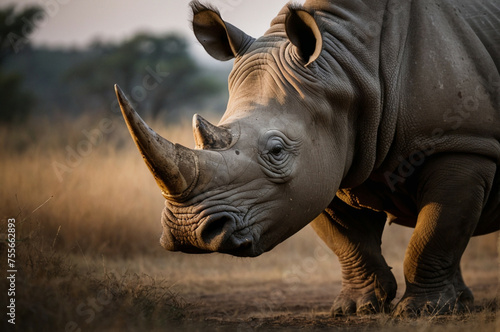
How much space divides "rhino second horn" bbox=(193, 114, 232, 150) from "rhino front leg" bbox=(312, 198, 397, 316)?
64.1 inches

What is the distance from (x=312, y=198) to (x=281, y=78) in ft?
2.66

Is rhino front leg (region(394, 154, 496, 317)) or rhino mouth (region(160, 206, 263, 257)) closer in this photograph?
rhino mouth (region(160, 206, 263, 257))

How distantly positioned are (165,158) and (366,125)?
5.15ft

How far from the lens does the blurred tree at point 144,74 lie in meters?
26.4

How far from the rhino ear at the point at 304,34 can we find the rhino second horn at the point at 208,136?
2.63 ft

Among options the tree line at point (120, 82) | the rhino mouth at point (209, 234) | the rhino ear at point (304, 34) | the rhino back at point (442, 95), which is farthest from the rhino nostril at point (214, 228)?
the tree line at point (120, 82)

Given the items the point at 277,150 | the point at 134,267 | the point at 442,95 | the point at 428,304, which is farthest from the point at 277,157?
the point at 134,267

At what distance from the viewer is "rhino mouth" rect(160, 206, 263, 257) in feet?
13.2

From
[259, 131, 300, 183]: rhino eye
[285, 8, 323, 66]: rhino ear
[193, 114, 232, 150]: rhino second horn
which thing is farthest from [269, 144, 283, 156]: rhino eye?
[285, 8, 323, 66]: rhino ear

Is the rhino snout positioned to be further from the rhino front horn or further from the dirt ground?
the dirt ground

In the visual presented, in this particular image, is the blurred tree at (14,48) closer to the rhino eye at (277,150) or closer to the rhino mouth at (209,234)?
the rhino eye at (277,150)

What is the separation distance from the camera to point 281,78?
466cm

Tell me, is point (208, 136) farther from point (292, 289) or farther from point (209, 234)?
point (292, 289)

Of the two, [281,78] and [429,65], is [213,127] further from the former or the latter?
[429,65]
